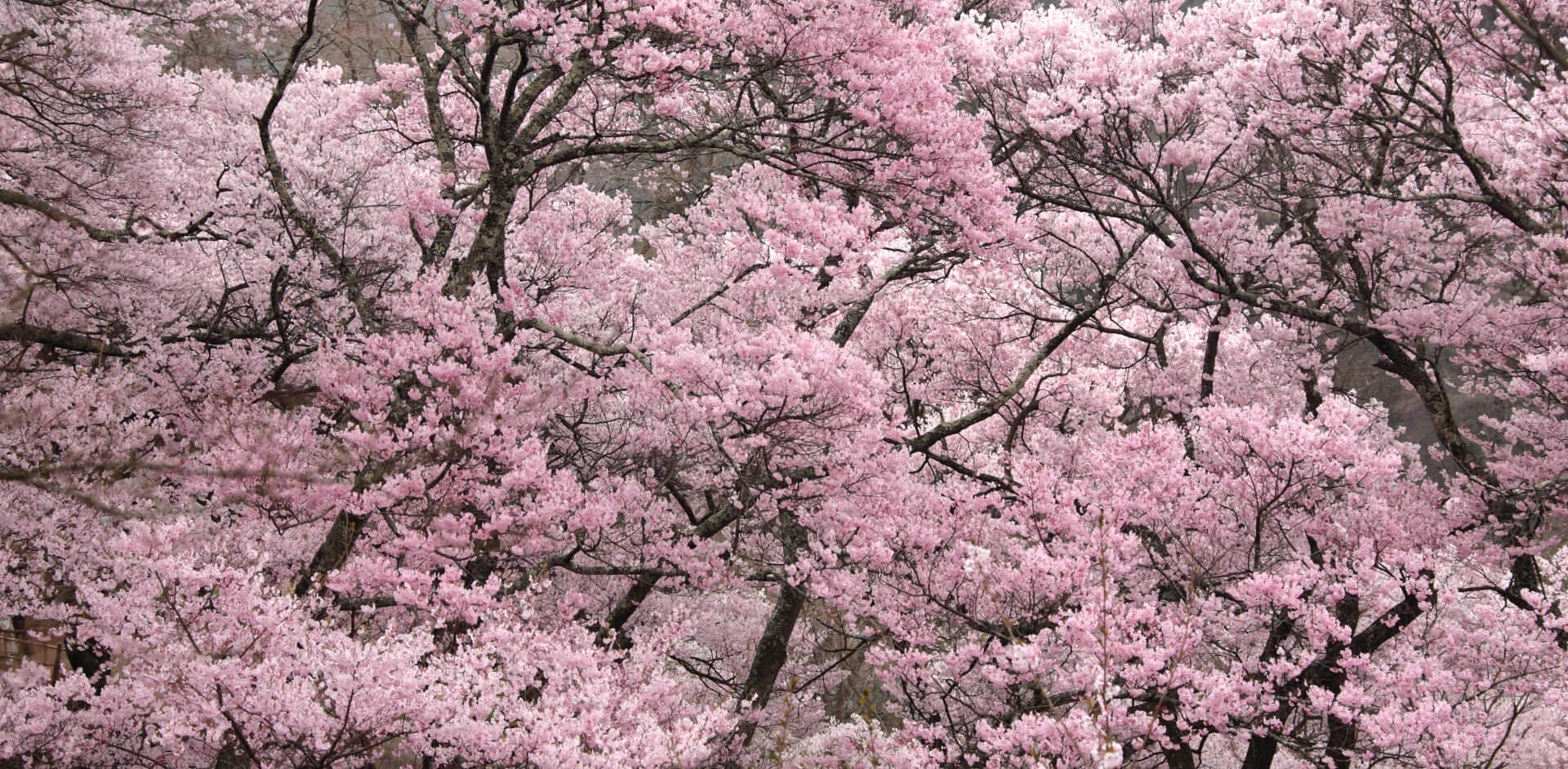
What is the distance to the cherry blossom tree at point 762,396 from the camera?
6.76m

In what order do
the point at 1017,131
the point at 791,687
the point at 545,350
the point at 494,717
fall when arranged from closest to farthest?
1. the point at 791,687
2. the point at 494,717
3. the point at 545,350
4. the point at 1017,131

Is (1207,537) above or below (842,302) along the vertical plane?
below

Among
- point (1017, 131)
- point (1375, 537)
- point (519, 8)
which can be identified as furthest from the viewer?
point (1017, 131)

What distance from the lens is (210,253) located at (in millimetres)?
11758

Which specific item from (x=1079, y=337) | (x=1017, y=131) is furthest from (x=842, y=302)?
(x=1079, y=337)

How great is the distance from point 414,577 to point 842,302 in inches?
207

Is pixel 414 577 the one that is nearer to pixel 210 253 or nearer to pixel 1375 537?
pixel 210 253

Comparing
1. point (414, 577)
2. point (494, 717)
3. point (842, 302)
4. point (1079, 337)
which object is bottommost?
point (494, 717)

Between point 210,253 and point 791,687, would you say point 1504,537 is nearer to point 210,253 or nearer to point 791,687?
point 791,687

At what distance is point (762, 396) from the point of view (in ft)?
25.1

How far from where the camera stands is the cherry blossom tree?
6.76 meters

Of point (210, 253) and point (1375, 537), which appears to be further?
point (210, 253)

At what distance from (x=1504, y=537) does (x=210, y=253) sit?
13.0m

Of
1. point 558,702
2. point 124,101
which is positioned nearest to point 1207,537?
point 558,702
